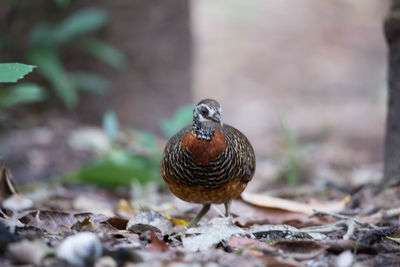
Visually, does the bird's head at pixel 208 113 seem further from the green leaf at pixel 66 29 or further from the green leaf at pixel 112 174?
the green leaf at pixel 66 29

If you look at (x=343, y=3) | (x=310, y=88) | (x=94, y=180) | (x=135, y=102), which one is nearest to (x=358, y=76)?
(x=310, y=88)

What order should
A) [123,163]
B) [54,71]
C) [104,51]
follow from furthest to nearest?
1. [104,51]
2. [54,71]
3. [123,163]

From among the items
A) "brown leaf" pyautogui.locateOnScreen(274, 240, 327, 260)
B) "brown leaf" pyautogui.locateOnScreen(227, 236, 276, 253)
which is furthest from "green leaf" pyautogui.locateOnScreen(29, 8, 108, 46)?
"brown leaf" pyautogui.locateOnScreen(274, 240, 327, 260)

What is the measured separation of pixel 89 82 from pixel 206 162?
4870mm

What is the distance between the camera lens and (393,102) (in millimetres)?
4902

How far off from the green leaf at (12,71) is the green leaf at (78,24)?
4.78 m

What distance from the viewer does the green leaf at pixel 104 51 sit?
27.0 feet

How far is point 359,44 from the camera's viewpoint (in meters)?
17.1

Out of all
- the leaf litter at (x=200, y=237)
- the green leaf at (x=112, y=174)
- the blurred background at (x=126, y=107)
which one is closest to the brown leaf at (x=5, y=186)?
the leaf litter at (x=200, y=237)

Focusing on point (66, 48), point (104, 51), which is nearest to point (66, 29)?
point (66, 48)

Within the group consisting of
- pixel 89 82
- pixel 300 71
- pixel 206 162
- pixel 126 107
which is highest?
pixel 300 71

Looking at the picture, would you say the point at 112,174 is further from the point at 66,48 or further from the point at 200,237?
the point at 200,237

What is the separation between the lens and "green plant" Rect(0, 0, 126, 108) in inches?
311

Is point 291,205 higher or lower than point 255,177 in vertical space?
lower
